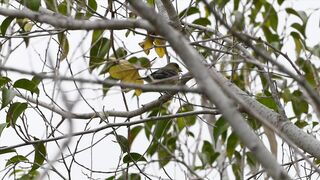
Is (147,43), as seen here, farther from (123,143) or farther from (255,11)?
(255,11)

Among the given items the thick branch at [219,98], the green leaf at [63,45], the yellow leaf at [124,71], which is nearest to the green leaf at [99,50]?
the green leaf at [63,45]

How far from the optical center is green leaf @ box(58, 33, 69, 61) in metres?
3.32

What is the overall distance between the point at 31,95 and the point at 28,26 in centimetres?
42

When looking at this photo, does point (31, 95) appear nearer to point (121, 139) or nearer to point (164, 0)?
point (121, 139)

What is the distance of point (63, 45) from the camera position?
341 cm

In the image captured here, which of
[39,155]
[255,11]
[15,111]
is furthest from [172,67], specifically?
[15,111]

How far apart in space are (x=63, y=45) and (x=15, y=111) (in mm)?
437

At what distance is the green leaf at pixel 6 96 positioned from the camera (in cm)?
314

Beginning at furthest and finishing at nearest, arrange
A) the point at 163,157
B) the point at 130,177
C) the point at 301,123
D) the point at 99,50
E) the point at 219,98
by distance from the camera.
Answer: the point at 163,157 → the point at 301,123 → the point at 130,177 → the point at 99,50 → the point at 219,98

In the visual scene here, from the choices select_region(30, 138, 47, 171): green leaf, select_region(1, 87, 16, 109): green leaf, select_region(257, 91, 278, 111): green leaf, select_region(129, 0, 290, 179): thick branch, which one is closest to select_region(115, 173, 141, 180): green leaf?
select_region(30, 138, 47, 171): green leaf

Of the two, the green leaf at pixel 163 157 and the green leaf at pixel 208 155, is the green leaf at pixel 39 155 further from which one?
the green leaf at pixel 208 155

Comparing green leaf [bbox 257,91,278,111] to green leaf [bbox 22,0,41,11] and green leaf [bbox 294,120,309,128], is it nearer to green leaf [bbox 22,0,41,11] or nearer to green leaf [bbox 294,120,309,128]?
green leaf [bbox 294,120,309,128]

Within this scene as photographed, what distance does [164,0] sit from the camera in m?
2.84

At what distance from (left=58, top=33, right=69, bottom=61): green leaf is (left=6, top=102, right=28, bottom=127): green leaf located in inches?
13.5
